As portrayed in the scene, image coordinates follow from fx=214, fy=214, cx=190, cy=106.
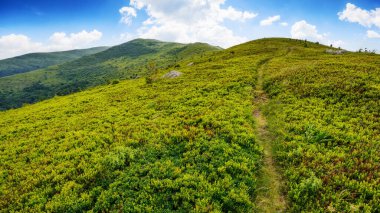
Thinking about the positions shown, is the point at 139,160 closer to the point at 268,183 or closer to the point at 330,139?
the point at 268,183

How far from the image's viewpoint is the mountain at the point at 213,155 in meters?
10.5

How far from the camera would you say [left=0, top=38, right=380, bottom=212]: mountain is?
10547 millimetres

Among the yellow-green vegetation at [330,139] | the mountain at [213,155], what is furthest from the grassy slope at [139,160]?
the yellow-green vegetation at [330,139]

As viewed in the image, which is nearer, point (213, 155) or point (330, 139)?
point (213, 155)

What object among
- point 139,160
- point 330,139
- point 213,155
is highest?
point 330,139

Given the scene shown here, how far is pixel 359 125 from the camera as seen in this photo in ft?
51.7

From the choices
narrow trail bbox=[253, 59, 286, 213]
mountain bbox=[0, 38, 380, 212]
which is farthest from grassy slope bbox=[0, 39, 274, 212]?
narrow trail bbox=[253, 59, 286, 213]

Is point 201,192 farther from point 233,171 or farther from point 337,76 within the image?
point 337,76

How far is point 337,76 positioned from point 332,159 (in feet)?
57.4

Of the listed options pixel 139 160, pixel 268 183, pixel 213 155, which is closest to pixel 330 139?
pixel 268 183

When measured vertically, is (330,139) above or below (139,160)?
above

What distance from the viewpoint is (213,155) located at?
13.7 metres

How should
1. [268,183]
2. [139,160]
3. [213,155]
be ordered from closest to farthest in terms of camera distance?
[268,183], [213,155], [139,160]

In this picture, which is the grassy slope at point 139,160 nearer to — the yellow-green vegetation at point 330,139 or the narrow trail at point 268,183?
the narrow trail at point 268,183
